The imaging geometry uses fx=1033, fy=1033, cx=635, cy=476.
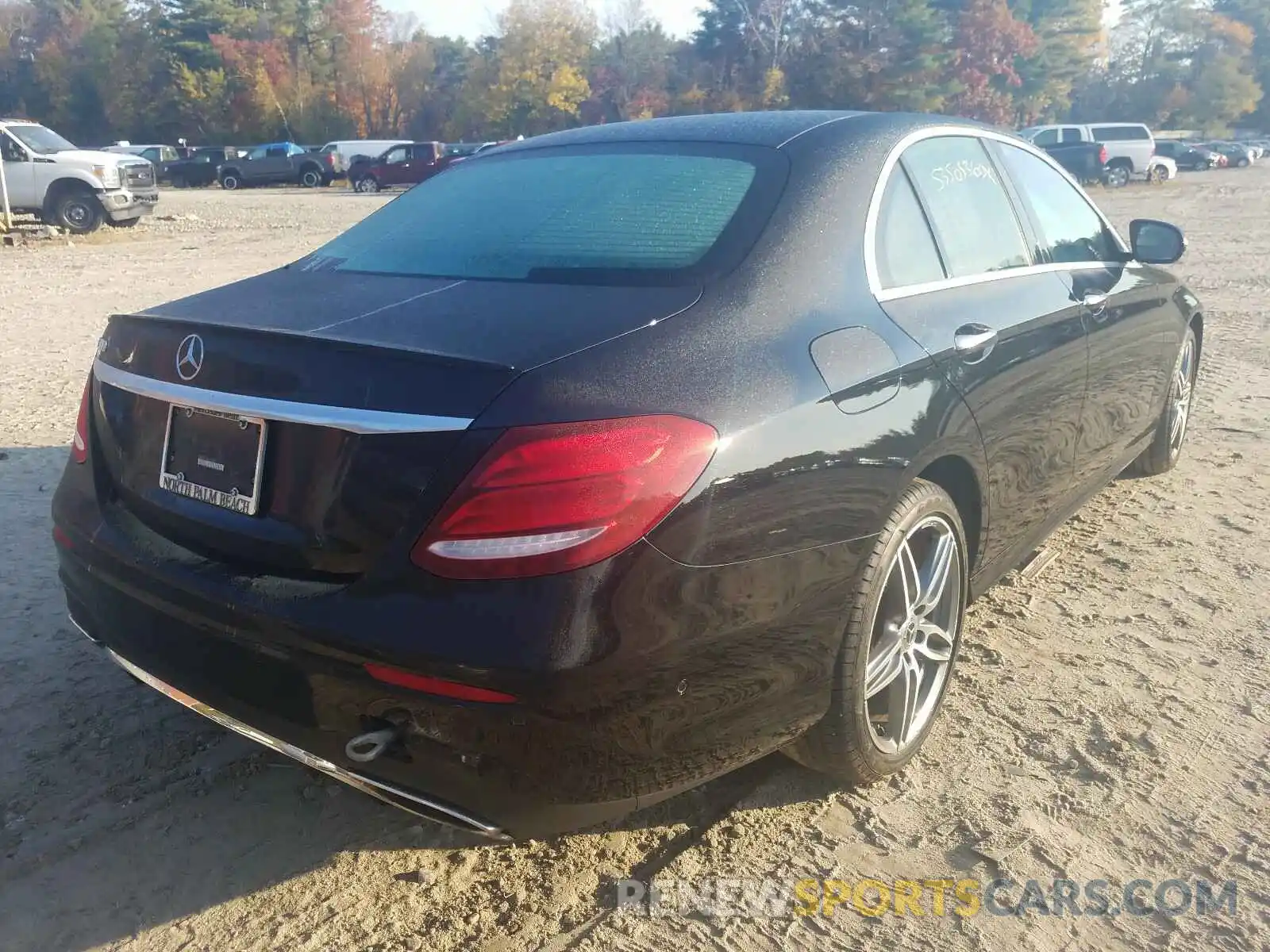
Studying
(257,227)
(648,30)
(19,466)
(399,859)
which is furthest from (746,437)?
(648,30)

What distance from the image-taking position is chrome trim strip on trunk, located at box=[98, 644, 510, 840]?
76.4 inches

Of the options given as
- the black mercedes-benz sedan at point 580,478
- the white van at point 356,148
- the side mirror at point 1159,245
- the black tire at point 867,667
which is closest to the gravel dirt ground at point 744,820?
the black tire at point 867,667

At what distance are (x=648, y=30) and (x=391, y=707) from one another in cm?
7325

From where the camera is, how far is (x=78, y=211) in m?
17.1

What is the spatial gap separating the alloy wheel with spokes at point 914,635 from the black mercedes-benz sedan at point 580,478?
0.01m

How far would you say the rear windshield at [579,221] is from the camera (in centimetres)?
237

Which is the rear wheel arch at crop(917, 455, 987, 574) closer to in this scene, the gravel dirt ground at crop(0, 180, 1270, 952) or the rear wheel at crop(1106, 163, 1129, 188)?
the gravel dirt ground at crop(0, 180, 1270, 952)

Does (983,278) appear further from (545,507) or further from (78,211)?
(78,211)

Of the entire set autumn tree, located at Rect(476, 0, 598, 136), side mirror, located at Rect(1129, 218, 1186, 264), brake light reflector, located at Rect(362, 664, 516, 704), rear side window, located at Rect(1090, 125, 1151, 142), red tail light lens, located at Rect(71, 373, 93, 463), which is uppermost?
autumn tree, located at Rect(476, 0, 598, 136)

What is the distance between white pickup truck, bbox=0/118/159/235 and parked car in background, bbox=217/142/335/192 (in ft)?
69.1

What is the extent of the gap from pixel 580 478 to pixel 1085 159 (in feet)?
114

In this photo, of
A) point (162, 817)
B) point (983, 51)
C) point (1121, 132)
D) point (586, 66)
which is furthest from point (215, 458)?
point (586, 66)

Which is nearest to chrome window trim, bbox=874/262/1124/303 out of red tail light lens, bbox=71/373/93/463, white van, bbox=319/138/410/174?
red tail light lens, bbox=71/373/93/463

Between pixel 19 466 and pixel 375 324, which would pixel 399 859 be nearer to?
pixel 375 324
